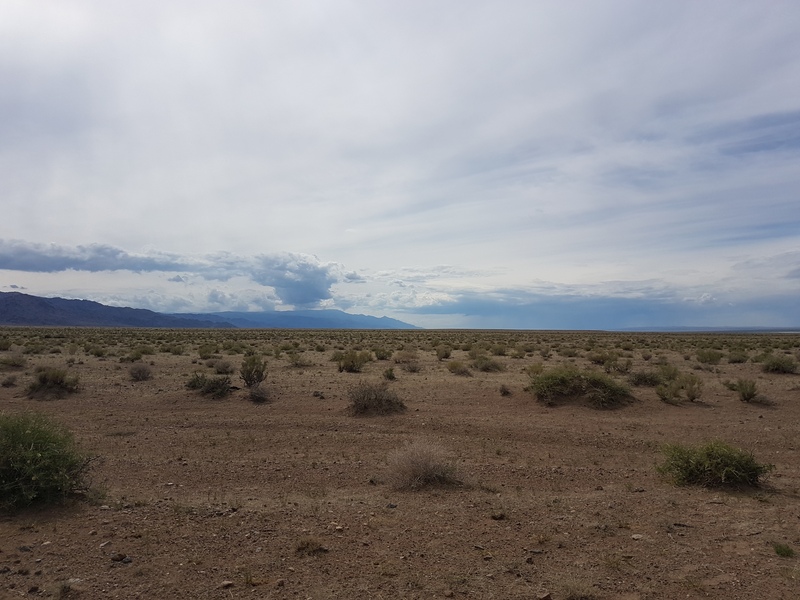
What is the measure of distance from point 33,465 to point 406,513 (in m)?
5.20

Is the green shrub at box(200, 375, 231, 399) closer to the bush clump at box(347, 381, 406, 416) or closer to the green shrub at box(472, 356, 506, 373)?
the bush clump at box(347, 381, 406, 416)

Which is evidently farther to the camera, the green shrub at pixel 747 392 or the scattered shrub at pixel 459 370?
the scattered shrub at pixel 459 370

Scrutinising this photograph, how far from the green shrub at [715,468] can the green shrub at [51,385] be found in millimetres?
18651

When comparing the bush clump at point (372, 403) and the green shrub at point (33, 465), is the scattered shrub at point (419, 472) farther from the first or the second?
the bush clump at point (372, 403)

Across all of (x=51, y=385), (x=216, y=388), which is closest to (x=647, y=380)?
(x=216, y=388)

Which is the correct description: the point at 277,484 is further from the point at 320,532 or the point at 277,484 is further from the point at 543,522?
the point at 543,522

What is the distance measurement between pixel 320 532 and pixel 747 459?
23.2 feet

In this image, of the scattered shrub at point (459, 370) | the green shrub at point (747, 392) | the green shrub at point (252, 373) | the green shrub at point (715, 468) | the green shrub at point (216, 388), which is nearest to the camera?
the green shrub at point (715, 468)

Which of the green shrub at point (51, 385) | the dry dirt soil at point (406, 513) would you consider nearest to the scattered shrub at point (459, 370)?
the dry dirt soil at point (406, 513)

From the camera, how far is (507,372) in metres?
25.2

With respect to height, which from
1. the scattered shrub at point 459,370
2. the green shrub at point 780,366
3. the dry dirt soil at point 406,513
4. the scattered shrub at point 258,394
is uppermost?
the green shrub at point 780,366

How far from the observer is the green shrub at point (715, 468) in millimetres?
8688

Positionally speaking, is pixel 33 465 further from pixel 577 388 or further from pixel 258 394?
pixel 577 388

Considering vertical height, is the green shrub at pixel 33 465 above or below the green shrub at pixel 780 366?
below
